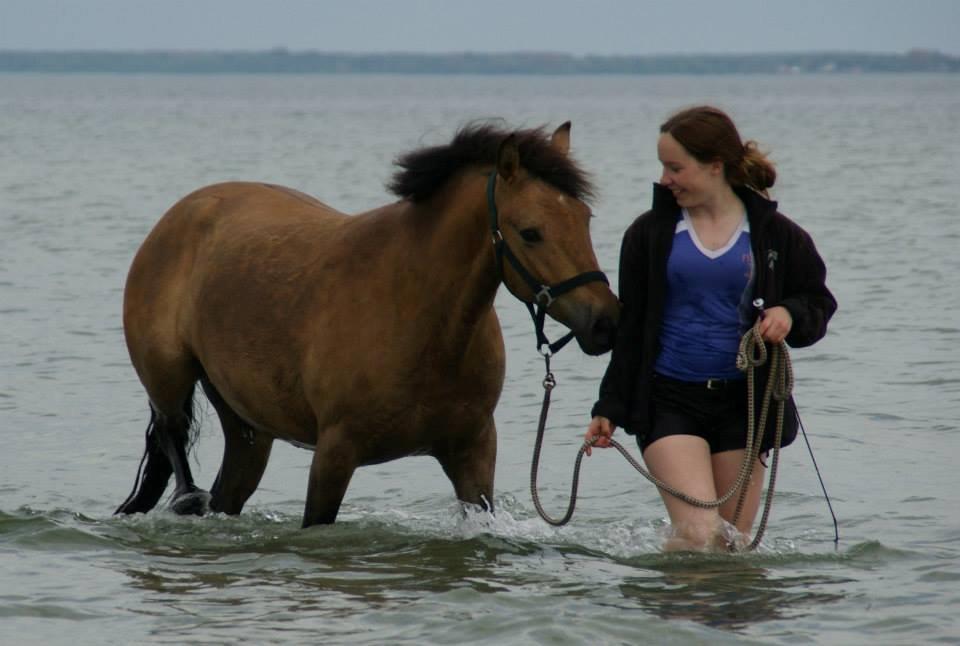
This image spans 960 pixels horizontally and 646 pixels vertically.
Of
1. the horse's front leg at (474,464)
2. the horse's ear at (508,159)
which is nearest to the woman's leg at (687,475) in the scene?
the horse's front leg at (474,464)

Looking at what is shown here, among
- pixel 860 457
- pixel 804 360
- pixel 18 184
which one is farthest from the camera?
pixel 18 184

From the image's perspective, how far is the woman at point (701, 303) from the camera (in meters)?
5.80

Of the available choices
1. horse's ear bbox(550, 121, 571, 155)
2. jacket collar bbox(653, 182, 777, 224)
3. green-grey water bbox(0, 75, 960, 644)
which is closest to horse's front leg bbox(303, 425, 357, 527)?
green-grey water bbox(0, 75, 960, 644)

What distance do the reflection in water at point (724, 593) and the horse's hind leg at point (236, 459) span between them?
2131 mm

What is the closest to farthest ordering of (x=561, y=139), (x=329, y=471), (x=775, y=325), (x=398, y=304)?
(x=775, y=325) → (x=561, y=139) → (x=398, y=304) → (x=329, y=471)

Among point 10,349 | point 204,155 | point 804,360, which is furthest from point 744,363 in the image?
point 204,155

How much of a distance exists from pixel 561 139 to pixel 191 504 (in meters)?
2.93

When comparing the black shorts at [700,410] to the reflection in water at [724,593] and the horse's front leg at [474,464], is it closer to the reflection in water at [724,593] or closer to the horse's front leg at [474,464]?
the reflection in water at [724,593]

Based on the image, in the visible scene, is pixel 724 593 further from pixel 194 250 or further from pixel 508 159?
pixel 194 250

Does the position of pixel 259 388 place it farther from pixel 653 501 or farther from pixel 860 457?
pixel 860 457

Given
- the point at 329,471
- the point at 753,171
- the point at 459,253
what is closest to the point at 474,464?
the point at 329,471

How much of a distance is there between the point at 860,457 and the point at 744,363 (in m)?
4.01

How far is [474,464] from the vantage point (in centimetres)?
661

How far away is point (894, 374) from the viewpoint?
1196cm
